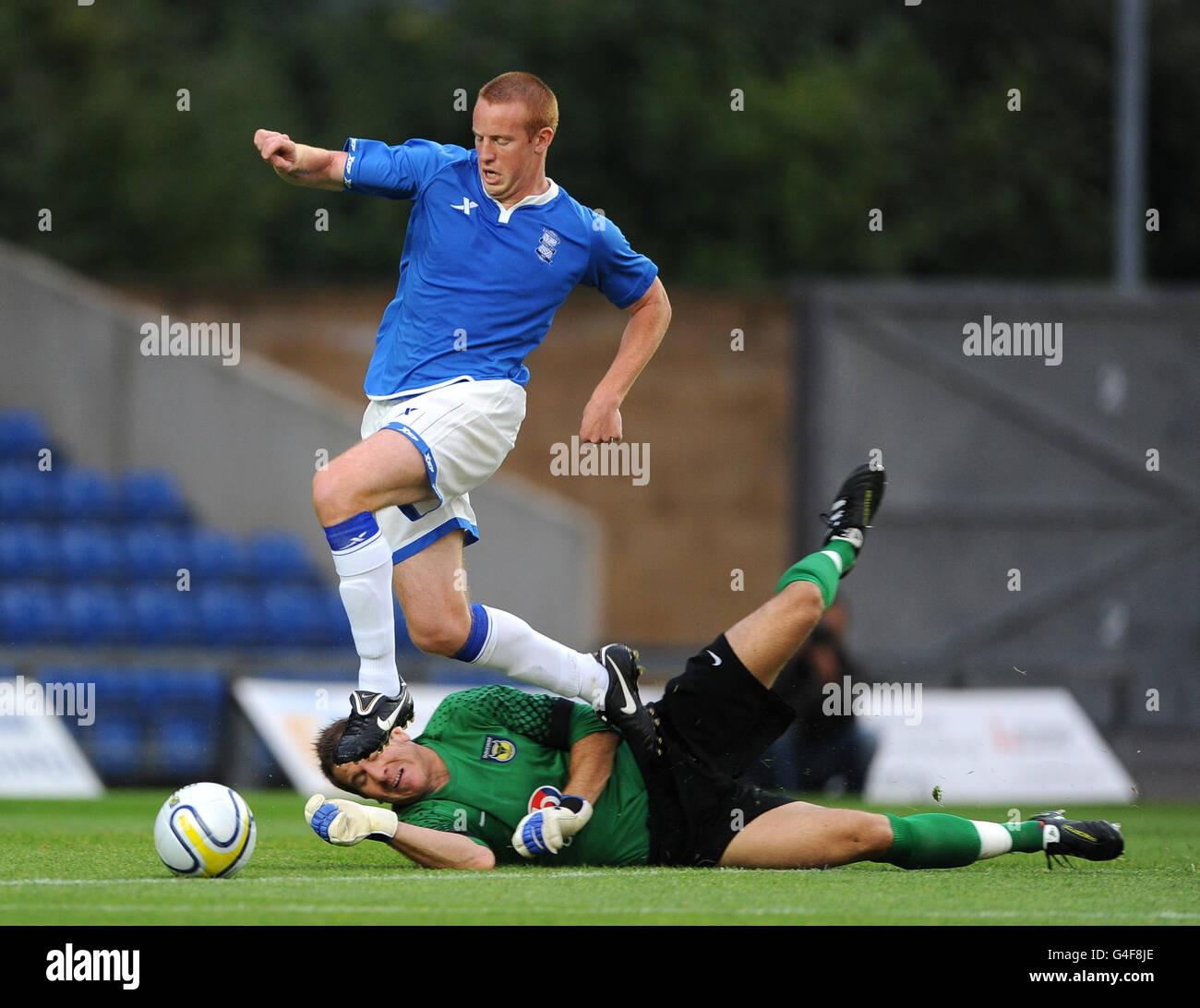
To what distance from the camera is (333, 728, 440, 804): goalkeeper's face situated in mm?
6211

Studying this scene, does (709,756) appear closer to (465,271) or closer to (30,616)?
(465,271)

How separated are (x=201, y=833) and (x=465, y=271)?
2.21 m

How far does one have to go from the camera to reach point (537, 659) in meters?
6.83

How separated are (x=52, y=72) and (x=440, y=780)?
26729 millimetres

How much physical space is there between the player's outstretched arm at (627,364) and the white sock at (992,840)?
1890 mm

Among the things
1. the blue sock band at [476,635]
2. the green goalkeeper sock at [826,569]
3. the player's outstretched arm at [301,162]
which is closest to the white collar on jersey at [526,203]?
A: the player's outstretched arm at [301,162]

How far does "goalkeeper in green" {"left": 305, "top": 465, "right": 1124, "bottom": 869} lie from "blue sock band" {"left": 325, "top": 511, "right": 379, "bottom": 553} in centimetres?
64

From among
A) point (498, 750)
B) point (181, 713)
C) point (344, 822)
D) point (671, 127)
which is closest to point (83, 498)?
point (181, 713)

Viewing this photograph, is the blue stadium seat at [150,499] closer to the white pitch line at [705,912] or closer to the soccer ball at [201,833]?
the soccer ball at [201,833]

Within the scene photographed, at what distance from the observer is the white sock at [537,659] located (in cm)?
678

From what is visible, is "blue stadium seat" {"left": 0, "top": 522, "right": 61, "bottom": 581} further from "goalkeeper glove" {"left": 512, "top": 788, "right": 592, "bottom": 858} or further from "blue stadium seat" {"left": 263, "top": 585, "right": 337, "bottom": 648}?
"goalkeeper glove" {"left": 512, "top": 788, "right": 592, "bottom": 858}

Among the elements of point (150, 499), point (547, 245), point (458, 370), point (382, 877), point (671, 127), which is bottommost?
point (382, 877)

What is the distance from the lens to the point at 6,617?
616 inches
